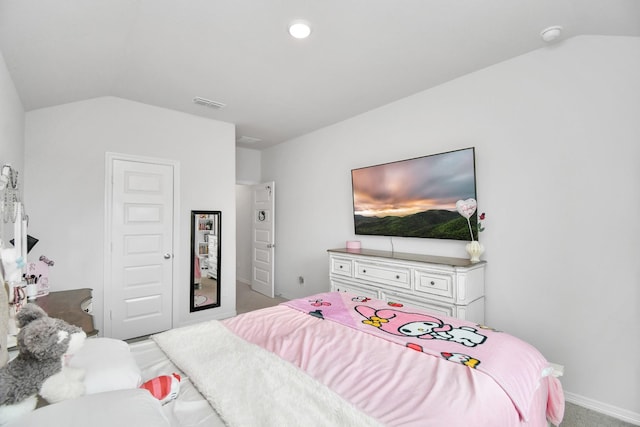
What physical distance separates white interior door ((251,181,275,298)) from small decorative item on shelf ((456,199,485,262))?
3.11 metres

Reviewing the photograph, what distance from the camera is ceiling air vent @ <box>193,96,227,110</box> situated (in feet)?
10.9

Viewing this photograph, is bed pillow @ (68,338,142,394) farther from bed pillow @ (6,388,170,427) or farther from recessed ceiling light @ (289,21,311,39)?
recessed ceiling light @ (289,21,311,39)

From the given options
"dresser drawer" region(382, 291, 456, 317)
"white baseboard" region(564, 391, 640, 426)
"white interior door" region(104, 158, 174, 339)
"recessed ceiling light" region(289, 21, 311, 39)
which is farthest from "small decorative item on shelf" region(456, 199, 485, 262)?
"white interior door" region(104, 158, 174, 339)

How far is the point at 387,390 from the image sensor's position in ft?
3.67

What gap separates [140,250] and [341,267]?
7.83 feet

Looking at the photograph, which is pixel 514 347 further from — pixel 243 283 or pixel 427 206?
pixel 243 283

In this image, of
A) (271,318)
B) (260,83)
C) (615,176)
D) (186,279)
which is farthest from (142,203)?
(615,176)

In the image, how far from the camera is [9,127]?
6.91 feet

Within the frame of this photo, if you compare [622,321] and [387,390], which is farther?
[622,321]

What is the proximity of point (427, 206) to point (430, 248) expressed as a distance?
44cm

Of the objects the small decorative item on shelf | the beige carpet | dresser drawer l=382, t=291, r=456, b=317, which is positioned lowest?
the beige carpet

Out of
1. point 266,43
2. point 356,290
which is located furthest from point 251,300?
point 266,43

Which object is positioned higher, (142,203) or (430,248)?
(142,203)

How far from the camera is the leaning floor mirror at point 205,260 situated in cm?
384
